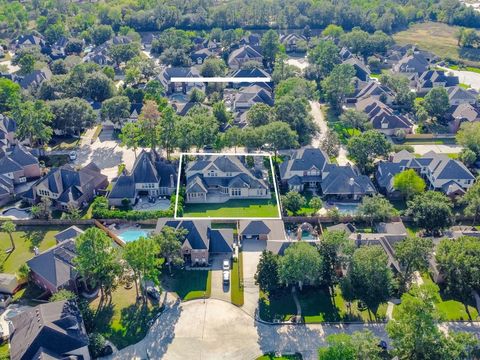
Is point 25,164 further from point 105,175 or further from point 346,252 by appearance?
point 346,252

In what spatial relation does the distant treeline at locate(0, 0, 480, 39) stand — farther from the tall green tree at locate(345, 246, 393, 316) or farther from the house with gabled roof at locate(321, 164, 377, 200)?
the tall green tree at locate(345, 246, 393, 316)

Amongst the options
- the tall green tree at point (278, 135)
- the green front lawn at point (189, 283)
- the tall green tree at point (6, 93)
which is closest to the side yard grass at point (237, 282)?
the green front lawn at point (189, 283)

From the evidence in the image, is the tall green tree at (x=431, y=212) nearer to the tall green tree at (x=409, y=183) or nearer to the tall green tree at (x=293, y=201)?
the tall green tree at (x=409, y=183)

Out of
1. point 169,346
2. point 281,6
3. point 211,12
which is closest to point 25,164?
point 169,346

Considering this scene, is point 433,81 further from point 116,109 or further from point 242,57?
point 116,109

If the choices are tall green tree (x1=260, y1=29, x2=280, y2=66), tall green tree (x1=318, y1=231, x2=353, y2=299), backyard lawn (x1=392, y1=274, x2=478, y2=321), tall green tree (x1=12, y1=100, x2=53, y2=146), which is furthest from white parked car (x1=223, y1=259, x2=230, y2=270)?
tall green tree (x1=260, y1=29, x2=280, y2=66)

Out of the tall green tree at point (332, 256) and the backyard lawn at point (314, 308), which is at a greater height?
the tall green tree at point (332, 256)
